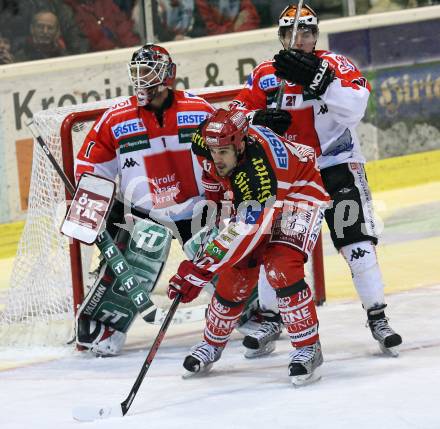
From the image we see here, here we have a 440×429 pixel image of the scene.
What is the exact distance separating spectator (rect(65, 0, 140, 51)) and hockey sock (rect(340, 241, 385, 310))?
350cm

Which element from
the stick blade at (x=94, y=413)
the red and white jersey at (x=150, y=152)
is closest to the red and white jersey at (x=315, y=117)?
the red and white jersey at (x=150, y=152)

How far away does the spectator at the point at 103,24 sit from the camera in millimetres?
8125

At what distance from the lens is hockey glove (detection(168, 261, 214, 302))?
4.54 metres

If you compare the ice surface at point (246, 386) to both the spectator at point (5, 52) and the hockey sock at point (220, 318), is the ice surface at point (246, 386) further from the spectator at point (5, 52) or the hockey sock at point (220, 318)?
the spectator at point (5, 52)

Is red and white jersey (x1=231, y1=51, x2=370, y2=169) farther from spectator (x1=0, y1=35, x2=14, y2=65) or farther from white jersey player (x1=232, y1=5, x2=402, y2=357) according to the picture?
spectator (x1=0, y1=35, x2=14, y2=65)

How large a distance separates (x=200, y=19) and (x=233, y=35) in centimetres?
26

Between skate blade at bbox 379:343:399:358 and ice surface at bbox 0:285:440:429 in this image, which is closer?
ice surface at bbox 0:285:440:429

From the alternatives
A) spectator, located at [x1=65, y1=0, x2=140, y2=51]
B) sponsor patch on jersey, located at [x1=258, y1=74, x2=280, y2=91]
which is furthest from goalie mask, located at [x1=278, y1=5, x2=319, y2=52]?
spectator, located at [x1=65, y1=0, x2=140, y2=51]

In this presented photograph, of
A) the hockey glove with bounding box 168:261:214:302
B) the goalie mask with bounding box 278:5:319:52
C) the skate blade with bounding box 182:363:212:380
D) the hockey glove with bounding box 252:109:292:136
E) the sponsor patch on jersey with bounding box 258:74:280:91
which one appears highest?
the goalie mask with bounding box 278:5:319:52

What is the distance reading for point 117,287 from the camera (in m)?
5.43

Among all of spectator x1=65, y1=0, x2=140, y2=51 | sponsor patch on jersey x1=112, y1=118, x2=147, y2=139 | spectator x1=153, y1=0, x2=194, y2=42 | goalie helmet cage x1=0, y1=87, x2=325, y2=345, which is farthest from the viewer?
spectator x1=153, y1=0, x2=194, y2=42

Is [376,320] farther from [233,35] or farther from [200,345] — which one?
[233,35]

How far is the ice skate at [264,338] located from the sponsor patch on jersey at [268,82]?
0.93 m

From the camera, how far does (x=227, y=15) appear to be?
Result: 864 centimetres
